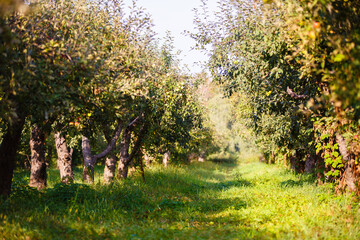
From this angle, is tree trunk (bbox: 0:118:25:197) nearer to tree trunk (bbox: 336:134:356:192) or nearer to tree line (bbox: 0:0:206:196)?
tree line (bbox: 0:0:206:196)

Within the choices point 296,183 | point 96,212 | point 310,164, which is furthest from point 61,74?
point 310,164

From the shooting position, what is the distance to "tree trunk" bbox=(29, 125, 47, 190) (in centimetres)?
1343

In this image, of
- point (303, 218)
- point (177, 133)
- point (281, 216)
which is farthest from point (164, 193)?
point (303, 218)

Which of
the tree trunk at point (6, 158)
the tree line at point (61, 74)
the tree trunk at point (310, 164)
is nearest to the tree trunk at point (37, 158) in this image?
the tree line at point (61, 74)

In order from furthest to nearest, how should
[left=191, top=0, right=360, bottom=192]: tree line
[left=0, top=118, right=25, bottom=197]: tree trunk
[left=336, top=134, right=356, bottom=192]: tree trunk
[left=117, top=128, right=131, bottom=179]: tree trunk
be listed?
[left=117, top=128, right=131, bottom=179]: tree trunk < [left=336, top=134, right=356, bottom=192]: tree trunk < [left=0, top=118, right=25, bottom=197]: tree trunk < [left=191, top=0, right=360, bottom=192]: tree line

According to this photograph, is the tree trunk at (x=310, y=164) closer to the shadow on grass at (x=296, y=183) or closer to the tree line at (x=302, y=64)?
the shadow on grass at (x=296, y=183)

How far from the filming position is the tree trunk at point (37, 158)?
13.4 metres

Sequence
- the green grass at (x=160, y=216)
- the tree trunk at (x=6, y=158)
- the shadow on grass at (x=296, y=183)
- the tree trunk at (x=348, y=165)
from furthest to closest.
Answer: the shadow on grass at (x=296, y=183) < the tree trunk at (x=348, y=165) < the tree trunk at (x=6, y=158) < the green grass at (x=160, y=216)

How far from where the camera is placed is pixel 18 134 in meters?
8.93

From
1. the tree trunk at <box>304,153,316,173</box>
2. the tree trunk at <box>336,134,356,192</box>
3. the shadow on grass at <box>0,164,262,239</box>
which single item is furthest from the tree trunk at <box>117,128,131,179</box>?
the tree trunk at <box>304,153,316,173</box>

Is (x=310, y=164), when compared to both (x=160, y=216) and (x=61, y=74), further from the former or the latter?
(x=61, y=74)

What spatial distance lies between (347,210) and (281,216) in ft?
6.02

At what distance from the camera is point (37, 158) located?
1349cm

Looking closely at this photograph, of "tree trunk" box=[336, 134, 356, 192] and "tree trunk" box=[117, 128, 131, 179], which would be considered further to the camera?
"tree trunk" box=[117, 128, 131, 179]
